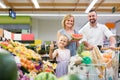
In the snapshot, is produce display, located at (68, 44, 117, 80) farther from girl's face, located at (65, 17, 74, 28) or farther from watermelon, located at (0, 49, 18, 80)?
watermelon, located at (0, 49, 18, 80)

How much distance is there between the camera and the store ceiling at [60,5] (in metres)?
13.0

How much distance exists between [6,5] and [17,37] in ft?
20.8

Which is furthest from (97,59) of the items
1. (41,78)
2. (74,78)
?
(74,78)

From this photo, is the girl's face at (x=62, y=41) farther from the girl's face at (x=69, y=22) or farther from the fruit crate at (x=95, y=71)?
the fruit crate at (x=95, y=71)

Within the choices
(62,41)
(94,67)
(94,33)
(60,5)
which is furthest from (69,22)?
(60,5)

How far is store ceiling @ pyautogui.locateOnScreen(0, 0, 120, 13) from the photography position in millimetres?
12961

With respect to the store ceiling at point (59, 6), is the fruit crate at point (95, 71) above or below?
below

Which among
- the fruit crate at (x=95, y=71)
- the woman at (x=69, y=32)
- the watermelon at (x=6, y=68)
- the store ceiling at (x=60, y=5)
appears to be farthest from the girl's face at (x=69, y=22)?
the store ceiling at (x=60, y=5)

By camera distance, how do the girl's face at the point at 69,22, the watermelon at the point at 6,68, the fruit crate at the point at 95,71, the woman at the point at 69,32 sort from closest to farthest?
the watermelon at the point at 6,68
the fruit crate at the point at 95,71
the woman at the point at 69,32
the girl's face at the point at 69,22

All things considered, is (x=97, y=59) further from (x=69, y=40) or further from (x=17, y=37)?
(x=17, y=37)

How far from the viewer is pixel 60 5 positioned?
1380cm

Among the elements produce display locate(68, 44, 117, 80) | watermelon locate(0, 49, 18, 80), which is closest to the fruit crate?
produce display locate(68, 44, 117, 80)

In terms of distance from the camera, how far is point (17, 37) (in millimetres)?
7582

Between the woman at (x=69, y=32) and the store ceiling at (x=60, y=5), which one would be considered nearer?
the woman at (x=69, y=32)
